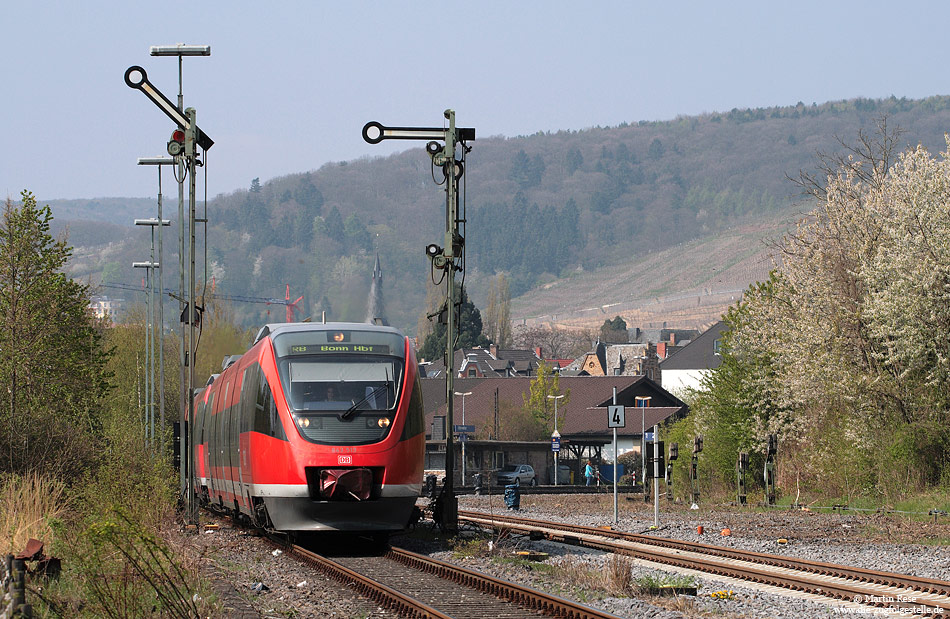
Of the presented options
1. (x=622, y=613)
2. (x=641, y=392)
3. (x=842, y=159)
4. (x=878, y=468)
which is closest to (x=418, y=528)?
(x=622, y=613)

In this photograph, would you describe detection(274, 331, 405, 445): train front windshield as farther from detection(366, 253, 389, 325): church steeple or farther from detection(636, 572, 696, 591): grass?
detection(366, 253, 389, 325): church steeple

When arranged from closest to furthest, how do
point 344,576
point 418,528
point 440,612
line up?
point 440,612
point 344,576
point 418,528

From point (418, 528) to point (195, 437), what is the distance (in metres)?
10.6

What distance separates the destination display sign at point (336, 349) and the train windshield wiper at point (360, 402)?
73cm

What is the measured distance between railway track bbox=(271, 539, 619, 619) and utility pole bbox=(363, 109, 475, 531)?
4.02m

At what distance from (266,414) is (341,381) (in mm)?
1317

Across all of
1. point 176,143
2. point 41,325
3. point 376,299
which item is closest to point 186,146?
point 176,143

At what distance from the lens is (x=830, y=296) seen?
38.6 metres

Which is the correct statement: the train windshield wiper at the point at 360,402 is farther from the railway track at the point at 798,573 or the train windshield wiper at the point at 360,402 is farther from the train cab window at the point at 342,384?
the railway track at the point at 798,573

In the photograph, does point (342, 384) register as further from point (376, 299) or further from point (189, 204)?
point (376, 299)

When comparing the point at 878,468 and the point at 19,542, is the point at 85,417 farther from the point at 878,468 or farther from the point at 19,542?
the point at 878,468

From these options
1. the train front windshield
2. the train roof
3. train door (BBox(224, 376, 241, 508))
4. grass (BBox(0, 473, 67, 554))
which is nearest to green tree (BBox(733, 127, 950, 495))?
the train roof

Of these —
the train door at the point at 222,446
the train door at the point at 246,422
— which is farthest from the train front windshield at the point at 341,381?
the train door at the point at 222,446

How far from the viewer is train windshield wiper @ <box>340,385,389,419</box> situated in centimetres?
1805
